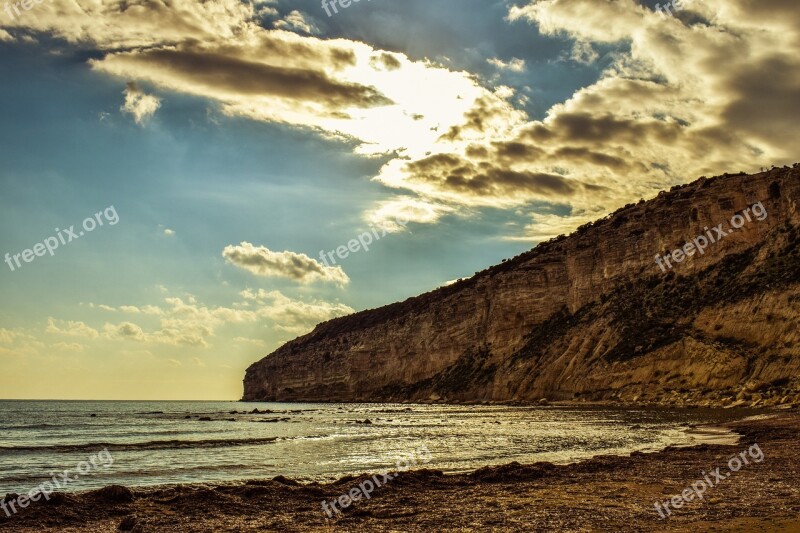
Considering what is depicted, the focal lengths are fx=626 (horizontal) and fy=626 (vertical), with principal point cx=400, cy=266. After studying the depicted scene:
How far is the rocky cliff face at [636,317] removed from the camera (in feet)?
222

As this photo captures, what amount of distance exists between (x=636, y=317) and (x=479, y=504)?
76391 millimetres

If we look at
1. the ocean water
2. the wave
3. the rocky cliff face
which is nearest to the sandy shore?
the ocean water

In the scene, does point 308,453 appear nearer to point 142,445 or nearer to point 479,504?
point 142,445

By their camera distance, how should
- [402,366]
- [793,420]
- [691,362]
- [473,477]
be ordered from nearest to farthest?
[473,477], [793,420], [691,362], [402,366]

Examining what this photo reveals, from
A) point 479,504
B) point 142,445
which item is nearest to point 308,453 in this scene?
point 142,445

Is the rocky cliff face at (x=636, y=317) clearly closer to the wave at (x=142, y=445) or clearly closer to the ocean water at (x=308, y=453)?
the ocean water at (x=308, y=453)

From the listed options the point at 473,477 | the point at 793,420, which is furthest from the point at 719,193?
the point at 473,477

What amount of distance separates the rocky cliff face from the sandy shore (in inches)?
1766

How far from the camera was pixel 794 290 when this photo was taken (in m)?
66.1

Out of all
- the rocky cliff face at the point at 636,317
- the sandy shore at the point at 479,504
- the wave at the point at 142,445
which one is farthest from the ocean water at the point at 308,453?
the rocky cliff face at the point at 636,317

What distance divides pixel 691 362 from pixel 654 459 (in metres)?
55.5

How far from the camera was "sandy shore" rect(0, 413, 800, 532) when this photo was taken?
481 inches

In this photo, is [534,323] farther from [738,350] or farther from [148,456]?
[148,456]

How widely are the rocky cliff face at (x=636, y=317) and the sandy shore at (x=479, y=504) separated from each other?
44.8 meters
